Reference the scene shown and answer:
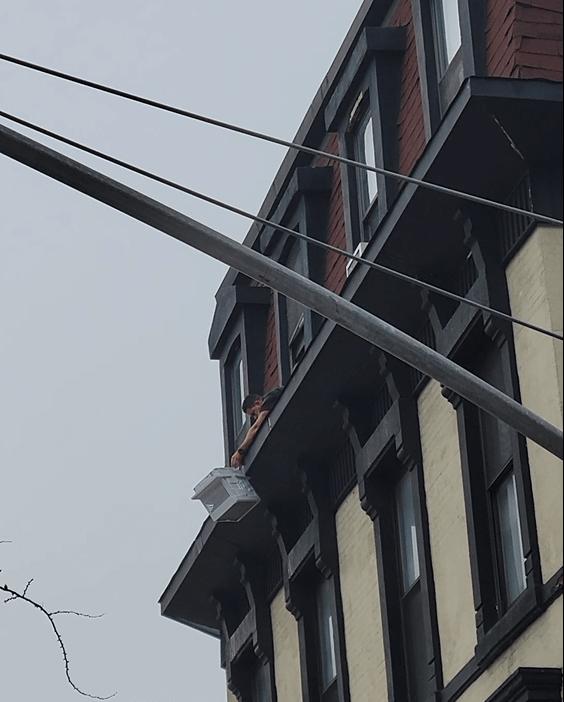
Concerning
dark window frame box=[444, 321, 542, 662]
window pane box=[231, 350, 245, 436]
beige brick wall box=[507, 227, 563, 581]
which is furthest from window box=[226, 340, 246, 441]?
beige brick wall box=[507, 227, 563, 581]

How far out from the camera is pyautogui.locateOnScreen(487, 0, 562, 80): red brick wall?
15008 mm

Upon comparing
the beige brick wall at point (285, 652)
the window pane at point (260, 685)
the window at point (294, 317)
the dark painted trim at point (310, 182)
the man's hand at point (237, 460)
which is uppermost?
the dark painted trim at point (310, 182)

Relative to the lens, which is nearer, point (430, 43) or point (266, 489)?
point (430, 43)

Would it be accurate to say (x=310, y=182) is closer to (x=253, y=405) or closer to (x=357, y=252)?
(x=253, y=405)

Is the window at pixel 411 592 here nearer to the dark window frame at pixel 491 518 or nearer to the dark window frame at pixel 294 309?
the dark window frame at pixel 491 518

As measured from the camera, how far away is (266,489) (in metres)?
21.6

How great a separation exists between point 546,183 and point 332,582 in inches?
268

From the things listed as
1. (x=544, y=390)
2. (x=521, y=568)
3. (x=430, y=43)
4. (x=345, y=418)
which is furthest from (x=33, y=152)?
(x=345, y=418)

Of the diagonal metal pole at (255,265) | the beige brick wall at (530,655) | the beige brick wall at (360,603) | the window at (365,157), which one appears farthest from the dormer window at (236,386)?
the diagonal metal pole at (255,265)

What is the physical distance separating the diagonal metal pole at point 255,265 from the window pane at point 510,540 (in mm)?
7115

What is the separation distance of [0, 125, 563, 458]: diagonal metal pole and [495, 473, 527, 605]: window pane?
23.3ft

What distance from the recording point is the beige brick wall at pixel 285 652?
22.0m

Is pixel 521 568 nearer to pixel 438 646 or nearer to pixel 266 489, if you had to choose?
pixel 438 646

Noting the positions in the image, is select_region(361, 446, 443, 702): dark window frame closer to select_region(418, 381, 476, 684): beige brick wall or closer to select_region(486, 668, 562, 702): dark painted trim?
select_region(418, 381, 476, 684): beige brick wall
